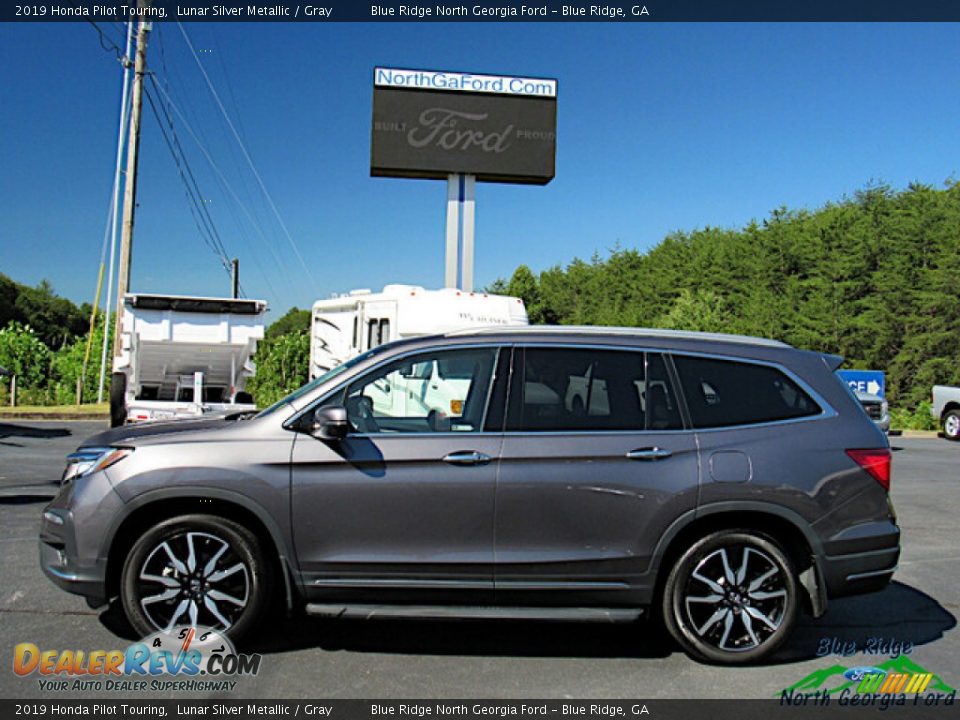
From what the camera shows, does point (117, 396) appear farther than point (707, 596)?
Yes

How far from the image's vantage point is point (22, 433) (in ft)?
57.3

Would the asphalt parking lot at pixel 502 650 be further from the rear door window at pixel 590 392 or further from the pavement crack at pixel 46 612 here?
the rear door window at pixel 590 392

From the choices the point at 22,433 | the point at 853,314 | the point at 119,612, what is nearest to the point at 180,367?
the point at 22,433

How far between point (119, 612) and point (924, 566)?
616cm

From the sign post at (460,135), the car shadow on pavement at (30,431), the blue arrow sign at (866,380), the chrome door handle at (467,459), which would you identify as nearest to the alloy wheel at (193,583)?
the chrome door handle at (467,459)

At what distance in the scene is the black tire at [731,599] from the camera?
4.71 m

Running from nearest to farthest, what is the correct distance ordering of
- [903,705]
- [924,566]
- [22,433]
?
[903,705], [924,566], [22,433]

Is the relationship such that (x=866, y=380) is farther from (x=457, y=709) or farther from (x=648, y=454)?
(x=457, y=709)

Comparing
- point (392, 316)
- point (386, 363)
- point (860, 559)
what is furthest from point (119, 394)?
point (860, 559)

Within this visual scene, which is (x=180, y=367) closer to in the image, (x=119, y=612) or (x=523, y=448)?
(x=119, y=612)

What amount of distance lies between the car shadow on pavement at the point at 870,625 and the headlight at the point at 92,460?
3799 millimetres

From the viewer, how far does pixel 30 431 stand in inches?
706

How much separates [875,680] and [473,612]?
7.08ft

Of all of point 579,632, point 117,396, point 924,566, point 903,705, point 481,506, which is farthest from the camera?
point 117,396
